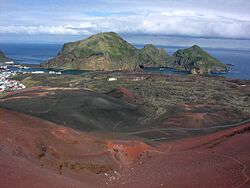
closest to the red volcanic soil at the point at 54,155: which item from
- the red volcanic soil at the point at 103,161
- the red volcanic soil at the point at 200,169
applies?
the red volcanic soil at the point at 103,161

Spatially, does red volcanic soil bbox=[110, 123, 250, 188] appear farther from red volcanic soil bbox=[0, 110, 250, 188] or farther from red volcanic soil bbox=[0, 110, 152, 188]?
red volcanic soil bbox=[0, 110, 152, 188]

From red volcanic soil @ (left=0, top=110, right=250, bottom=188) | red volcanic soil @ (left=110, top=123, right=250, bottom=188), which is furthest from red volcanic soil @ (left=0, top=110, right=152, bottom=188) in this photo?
red volcanic soil @ (left=110, top=123, right=250, bottom=188)

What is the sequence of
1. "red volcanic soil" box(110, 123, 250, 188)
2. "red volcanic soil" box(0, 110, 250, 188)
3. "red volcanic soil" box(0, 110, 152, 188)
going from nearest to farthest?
1. "red volcanic soil" box(0, 110, 152, 188)
2. "red volcanic soil" box(0, 110, 250, 188)
3. "red volcanic soil" box(110, 123, 250, 188)

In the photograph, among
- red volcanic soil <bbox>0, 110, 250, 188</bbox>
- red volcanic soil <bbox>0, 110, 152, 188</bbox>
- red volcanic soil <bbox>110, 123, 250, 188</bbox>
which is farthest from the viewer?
red volcanic soil <bbox>110, 123, 250, 188</bbox>

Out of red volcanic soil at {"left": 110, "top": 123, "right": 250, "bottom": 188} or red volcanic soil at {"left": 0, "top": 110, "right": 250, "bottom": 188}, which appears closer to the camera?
red volcanic soil at {"left": 0, "top": 110, "right": 250, "bottom": 188}

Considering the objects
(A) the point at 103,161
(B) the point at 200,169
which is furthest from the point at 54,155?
(B) the point at 200,169

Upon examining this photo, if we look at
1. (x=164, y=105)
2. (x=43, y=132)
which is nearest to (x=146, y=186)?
(x=43, y=132)

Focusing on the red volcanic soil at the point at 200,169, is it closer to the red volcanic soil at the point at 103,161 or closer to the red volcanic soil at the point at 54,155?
the red volcanic soil at the point at 103,161

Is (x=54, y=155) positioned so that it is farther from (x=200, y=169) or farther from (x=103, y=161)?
(x=200, y=169)
